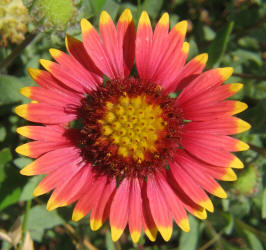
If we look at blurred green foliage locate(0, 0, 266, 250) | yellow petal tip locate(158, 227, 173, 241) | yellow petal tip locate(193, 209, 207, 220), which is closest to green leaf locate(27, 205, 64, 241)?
blurred green foliage locate(0, 0, 266, 250)

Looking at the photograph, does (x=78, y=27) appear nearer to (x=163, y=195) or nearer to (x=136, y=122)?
(x=136, y=122)

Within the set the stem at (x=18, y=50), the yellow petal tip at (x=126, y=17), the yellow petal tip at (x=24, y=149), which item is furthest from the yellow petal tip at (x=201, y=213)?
the stem at (x=18, y=50)

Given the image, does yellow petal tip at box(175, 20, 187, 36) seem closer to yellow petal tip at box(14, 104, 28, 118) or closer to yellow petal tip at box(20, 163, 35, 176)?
yellow petal tip at box(14, 104, 28, 118)

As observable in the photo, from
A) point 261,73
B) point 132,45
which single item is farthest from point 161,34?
point 261,73

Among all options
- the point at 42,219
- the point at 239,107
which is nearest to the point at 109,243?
the point at 42,219

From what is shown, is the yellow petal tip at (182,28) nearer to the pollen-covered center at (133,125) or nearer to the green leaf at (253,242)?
the pollen-covered center at (133,125)
